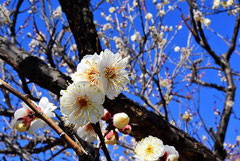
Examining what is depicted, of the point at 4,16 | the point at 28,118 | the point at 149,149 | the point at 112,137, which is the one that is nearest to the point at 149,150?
the point at 149,149

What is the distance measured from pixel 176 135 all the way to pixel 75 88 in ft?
3.97

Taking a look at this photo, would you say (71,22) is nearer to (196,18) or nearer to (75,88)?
(75,88)

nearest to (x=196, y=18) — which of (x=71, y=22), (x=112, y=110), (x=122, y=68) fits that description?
(x=71, y=22)

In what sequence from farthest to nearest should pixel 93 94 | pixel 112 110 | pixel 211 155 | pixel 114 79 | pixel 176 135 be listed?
pixel 211 155 → pixel 176 135 → pixel 112 110 → pixel 114 79 → pixel 93 94

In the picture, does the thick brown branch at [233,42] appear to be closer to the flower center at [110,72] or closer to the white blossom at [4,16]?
the flower center at [110,72]

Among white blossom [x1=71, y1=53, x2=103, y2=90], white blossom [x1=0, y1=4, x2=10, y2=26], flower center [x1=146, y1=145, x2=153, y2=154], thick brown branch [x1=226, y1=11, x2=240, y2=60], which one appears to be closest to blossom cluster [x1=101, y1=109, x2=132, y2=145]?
white blossom [x1=71, y1=53, x2=103, y2=90]

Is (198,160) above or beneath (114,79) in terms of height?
beneath

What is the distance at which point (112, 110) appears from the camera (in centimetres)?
154

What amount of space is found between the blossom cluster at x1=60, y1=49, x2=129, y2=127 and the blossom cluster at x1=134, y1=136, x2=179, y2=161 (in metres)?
0.29

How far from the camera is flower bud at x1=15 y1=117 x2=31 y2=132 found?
690 millimetres

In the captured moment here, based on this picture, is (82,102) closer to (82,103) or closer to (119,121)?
(82,103)

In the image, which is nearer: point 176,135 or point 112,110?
point 112,110

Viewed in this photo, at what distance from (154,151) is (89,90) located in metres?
0.38

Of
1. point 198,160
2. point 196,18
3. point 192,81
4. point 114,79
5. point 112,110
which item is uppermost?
point 196,18
